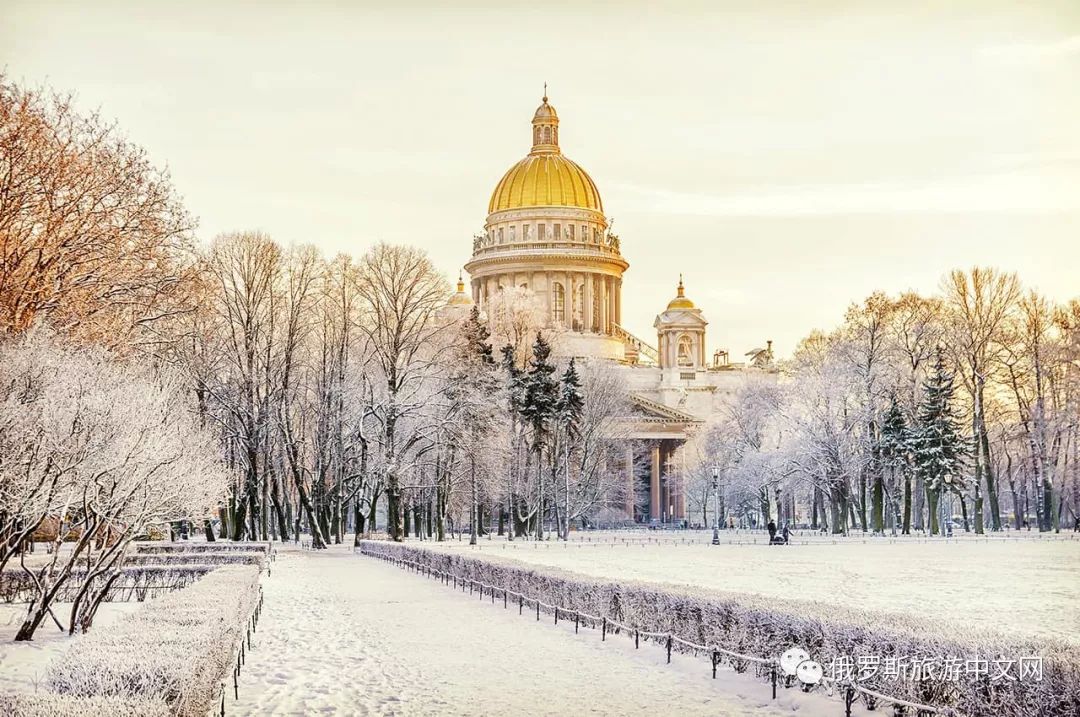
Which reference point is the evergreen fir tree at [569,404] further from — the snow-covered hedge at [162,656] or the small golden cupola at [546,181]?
the small golden cupola at [546,181]

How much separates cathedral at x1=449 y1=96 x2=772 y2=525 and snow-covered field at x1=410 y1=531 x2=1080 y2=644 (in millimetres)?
49296

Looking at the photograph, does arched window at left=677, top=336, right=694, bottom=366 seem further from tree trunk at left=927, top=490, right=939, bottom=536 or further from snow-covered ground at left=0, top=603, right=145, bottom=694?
snow-covered ground at left=0, top=603, right=145, bottom=694

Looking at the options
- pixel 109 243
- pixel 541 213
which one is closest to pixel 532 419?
pixel 109 243

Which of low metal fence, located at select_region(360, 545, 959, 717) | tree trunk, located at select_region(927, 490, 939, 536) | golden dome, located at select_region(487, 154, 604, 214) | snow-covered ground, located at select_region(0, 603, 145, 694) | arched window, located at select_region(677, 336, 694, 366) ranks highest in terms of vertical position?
golden dome, located at select_region(487, 154, 604, 214)

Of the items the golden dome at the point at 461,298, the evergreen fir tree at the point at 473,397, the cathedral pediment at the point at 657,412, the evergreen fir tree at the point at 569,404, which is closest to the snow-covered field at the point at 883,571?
the evergreen fir tree at the point at 473,397

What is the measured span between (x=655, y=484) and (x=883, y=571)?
6152 cm

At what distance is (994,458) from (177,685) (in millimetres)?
75868

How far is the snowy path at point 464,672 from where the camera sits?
46.9ft

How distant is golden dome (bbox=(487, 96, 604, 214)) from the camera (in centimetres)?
12112

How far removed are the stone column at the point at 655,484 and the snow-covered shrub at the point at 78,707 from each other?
85.4 m

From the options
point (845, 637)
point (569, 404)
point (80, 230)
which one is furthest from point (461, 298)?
point (845, 637)

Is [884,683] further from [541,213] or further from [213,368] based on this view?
[541,213]

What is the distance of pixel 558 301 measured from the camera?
12081 centimetres

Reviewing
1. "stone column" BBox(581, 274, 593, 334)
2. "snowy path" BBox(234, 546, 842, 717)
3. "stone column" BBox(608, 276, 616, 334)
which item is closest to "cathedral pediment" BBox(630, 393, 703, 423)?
"stone column" BBox(581, 274, 593, 334)
